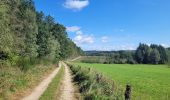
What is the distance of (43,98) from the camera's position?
2175 centimetres

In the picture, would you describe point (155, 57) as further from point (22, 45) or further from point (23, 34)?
point (22, 45)

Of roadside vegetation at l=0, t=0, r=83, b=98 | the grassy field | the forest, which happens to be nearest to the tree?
roadside vegetation at l=0, t=0, r=83, b=98

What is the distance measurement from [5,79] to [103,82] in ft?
22.8

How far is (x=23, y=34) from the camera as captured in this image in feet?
197

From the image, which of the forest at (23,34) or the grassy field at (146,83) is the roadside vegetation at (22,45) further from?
the grassy field at (146,83)

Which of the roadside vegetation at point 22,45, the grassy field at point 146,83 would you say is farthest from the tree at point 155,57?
the grassy field at point 146,83

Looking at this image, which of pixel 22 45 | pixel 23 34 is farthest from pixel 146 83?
pixel 23 34

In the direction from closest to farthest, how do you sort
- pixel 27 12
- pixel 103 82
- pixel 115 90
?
pixel 115 90 → pixel 103 82 → pixel 27 12

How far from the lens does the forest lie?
2536cm

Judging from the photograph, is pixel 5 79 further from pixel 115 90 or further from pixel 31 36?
pixel 31 36

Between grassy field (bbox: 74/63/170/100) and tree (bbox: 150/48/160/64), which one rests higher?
tree (bbox: 150/48/160/64)

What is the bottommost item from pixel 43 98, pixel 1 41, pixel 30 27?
pixel 43 98

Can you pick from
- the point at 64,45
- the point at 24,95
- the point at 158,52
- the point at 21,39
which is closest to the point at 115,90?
the point at 24,95

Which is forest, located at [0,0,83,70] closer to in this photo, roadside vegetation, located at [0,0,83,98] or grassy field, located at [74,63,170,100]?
roadside vegetation, located at [0,0,83,98]
